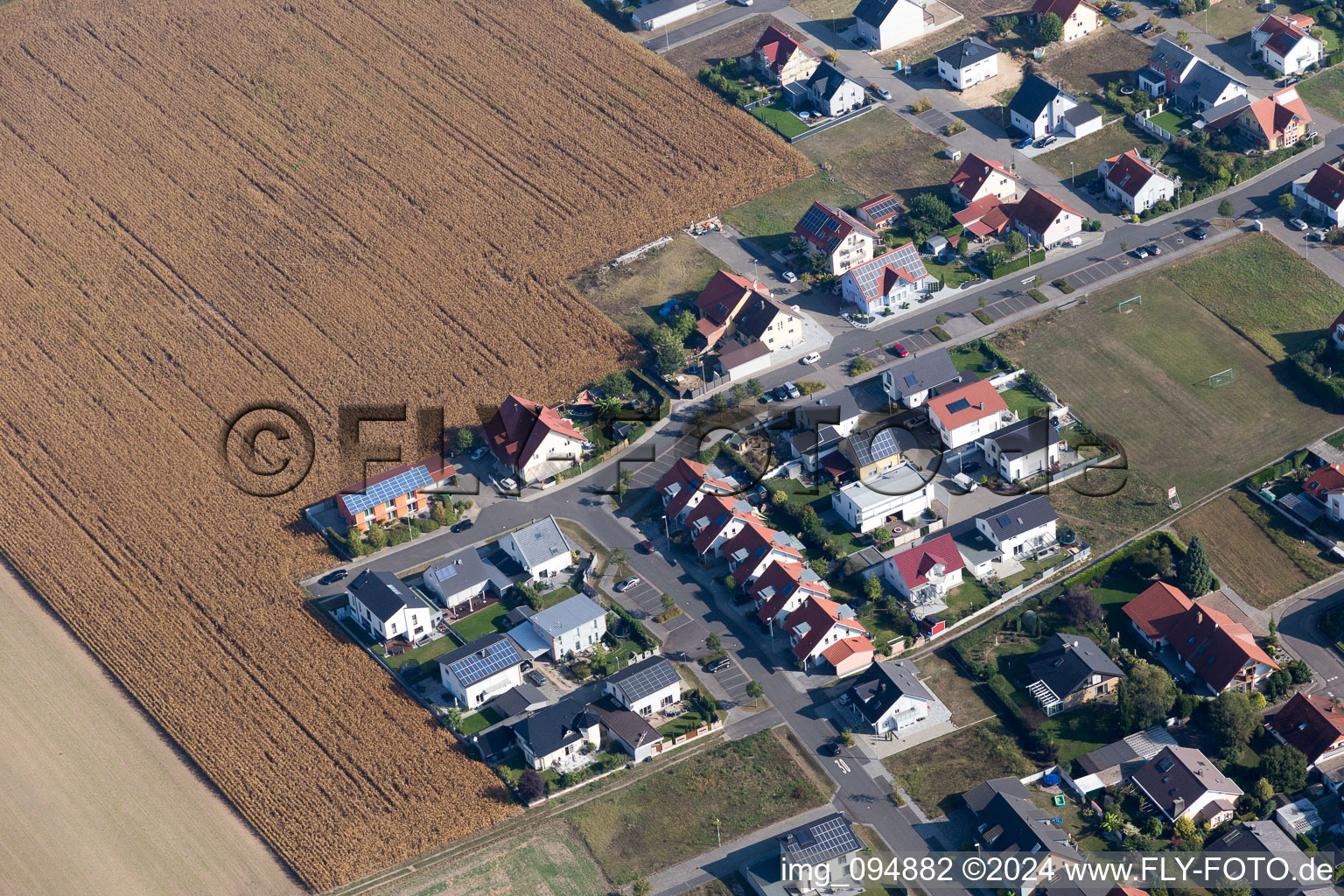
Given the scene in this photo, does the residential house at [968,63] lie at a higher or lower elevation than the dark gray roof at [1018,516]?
higher

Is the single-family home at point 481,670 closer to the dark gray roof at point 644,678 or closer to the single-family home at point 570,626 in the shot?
the single-family home at point 570,626

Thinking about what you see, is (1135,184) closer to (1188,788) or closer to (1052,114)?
(1052,114)

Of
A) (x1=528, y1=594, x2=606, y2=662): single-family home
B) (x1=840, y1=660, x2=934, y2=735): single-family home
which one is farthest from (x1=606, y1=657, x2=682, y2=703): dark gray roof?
(x1=840, y1=660, x2=934, y2=735): single-family home

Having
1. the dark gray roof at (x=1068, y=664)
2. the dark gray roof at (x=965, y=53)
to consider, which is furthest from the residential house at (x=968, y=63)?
the dark gray roof at (x=1068, y=664)

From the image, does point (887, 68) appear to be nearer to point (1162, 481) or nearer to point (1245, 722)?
point (1162, 481)

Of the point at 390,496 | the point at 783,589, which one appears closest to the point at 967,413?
the point at 783,589

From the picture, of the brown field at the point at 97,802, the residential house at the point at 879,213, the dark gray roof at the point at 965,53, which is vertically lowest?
the brown field at the point at 97,802
